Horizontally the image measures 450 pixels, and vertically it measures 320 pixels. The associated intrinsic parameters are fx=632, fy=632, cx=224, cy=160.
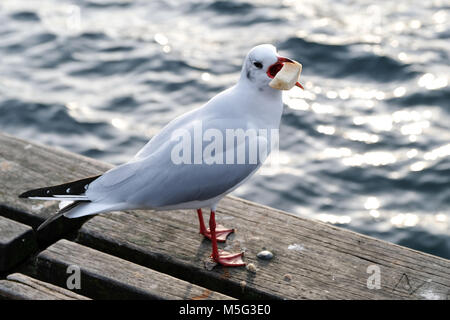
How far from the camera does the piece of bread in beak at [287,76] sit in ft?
9.91

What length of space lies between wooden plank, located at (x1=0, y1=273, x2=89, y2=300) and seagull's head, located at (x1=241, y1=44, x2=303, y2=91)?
53.0 inches

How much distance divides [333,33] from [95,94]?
10.1ft

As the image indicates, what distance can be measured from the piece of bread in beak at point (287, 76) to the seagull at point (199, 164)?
0.05m

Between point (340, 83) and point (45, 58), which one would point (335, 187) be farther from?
point (45, 58)

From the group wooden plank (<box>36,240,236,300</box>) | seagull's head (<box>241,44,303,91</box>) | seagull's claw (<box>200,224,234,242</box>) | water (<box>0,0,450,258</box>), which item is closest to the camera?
wooden plank (<box>36,240,236,300</box>)

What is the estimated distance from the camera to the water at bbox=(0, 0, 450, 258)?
5.66 m

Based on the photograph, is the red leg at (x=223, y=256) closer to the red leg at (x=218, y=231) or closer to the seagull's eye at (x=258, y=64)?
the red leg at (x=218, y=231)

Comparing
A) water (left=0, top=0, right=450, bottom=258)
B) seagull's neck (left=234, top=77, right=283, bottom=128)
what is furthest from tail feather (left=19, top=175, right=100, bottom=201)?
water (left=0, top=0, right=450, bottom=258)

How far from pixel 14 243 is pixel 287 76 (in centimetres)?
152

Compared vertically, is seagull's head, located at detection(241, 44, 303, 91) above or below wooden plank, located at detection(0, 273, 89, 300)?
above

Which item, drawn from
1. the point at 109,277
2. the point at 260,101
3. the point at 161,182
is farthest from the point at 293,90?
the point at 109,277

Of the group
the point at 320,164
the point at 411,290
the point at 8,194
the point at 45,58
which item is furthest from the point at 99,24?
the point at 411,290

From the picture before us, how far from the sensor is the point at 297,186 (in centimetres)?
578

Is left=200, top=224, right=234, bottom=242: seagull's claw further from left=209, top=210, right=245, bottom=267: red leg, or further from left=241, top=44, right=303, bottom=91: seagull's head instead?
left=241, top=44, right=303, bottom=91: seagull's head
